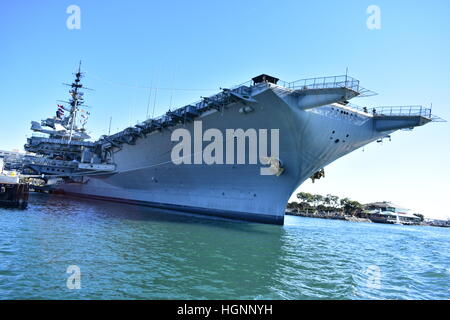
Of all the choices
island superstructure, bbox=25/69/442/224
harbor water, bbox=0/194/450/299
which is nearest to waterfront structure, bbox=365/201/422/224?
island superstructure, bbox=25/69/442/224

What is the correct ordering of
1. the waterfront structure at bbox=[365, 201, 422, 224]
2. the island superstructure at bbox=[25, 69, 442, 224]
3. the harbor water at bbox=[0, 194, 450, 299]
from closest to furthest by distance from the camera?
the harbor water at bbox=[0, 194, 450, 299] → the island superstructure at bbox=[25, 69, 442, 224] → the waterfront structure at bbox=[365, 201, 422, 224]

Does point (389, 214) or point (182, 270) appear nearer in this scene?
point (182, 270)

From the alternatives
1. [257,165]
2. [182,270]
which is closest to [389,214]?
[257,165]

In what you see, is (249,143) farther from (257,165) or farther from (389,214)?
(389,214)

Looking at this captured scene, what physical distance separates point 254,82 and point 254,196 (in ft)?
25.5

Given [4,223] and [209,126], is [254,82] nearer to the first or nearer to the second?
[209,126]

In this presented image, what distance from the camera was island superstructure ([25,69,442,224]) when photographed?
16375 mm

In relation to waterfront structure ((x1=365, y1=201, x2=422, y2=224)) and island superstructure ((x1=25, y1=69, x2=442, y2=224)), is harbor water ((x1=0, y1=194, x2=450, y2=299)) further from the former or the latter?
waterfront structure ((x1=365, y1=201, x2=422, y2=224))

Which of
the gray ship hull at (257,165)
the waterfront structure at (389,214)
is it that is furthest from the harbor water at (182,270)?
the waterfront structure at (389,214)

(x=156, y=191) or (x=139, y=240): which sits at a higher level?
(x=156, y=191)

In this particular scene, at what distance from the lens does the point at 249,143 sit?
18.1m
